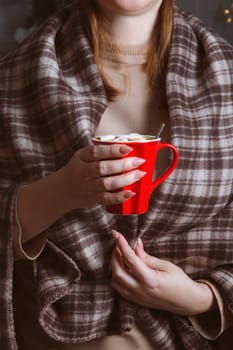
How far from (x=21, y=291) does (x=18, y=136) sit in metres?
0.33

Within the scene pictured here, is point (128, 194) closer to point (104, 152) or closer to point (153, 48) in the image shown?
point (104, 152)

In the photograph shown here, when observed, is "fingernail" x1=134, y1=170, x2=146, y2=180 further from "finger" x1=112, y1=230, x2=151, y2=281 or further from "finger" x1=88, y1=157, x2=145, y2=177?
"finger" x1=112, y1=230, x2=151, y2=281

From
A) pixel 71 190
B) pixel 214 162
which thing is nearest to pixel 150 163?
pixel 71 190

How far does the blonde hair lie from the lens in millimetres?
1320

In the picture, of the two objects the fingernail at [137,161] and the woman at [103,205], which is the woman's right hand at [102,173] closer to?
the fingernail at [137,161]

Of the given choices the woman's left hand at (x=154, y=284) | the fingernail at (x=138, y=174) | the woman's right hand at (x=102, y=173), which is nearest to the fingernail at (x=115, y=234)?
the woman's left hand at (x=154, y=284)

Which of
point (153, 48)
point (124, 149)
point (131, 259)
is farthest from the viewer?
point (153, 48)

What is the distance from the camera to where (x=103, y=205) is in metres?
1.26

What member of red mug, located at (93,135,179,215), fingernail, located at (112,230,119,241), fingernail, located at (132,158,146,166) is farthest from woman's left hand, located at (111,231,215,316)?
fingernail, located at (132,158,146,166)

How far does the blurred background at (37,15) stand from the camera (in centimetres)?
143

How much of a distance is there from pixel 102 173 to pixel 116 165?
0.03 metres

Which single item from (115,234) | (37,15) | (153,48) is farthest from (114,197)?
(37,15)

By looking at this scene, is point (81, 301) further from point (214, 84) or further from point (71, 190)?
point (214, 84)

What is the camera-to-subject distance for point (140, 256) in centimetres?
122
